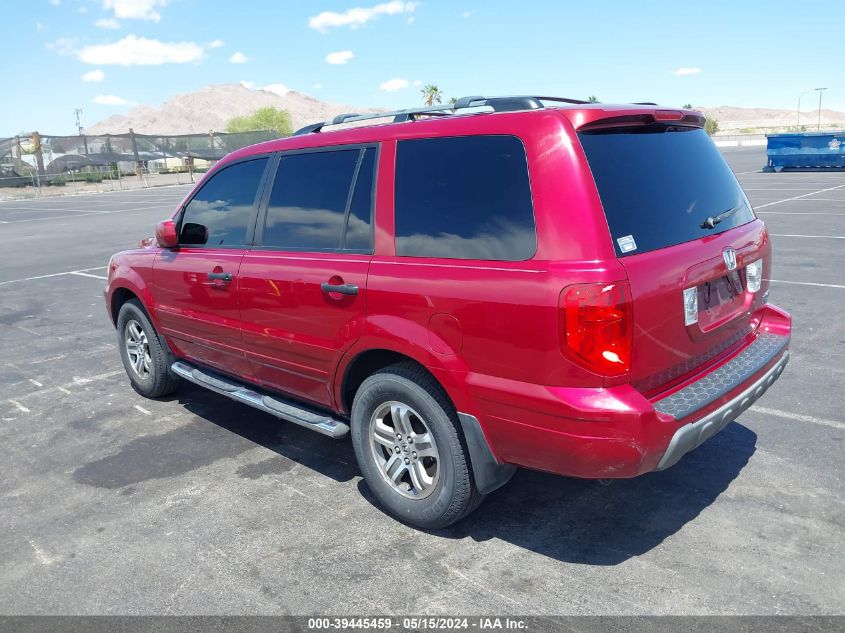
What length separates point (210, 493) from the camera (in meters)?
4.02

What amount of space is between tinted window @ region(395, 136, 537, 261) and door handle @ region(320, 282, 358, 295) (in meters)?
0.30

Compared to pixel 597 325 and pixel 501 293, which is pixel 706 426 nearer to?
pixel 597 325

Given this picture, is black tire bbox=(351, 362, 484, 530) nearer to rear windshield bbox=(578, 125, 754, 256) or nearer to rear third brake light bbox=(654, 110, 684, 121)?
rear windshield bbox=(578, 125, 754, 256)

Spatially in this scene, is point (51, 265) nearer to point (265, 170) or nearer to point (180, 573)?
point (265, 170)

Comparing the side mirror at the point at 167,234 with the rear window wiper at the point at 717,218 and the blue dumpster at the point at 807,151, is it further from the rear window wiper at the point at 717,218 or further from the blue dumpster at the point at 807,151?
the blue dumpster at the point at 807,151

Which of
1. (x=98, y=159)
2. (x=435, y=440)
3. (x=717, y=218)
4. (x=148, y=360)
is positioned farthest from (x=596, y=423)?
(x=98, y=159)

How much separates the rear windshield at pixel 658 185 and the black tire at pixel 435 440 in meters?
1.08

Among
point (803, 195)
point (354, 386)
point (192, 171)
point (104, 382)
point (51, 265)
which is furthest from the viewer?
point (192, 171)

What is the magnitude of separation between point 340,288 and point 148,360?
8.79 ft

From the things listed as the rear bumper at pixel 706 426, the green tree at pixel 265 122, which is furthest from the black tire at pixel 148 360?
the green tree at pixel 265 122

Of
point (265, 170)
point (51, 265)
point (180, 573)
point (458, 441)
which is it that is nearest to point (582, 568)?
point (458, 441)

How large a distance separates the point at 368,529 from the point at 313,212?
1722 millimetres

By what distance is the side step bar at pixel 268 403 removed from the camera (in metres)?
3.87

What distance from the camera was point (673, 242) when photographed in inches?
124
